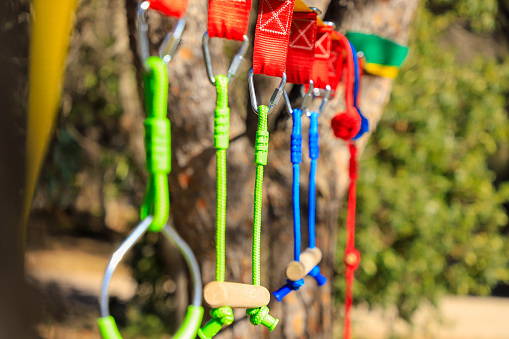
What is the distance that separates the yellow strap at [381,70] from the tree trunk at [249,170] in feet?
0.10

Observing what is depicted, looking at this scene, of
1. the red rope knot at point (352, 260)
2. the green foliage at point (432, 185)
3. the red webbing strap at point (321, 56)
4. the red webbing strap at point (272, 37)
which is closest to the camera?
the red webbing strap at point (272, 37)

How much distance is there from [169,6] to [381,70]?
3.29 feet

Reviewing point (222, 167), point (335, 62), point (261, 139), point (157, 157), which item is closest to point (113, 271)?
point (157, 157)

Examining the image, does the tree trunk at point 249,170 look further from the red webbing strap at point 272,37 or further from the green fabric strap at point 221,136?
the green fabric strap at point 221,136

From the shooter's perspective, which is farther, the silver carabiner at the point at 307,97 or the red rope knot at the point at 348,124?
the red rope knot at the point at 348,124

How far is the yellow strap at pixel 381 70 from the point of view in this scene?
5.12 feet

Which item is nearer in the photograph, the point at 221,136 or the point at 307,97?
Answer: the point at 221,136

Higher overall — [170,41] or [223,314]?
[170,41]

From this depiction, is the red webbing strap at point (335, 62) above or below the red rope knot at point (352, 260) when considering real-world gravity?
above

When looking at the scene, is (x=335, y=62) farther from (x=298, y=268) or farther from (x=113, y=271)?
(x=113, y=271)

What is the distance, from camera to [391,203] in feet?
9.66

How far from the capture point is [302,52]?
105 cm

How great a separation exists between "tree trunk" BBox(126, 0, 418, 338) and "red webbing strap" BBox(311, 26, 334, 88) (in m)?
0.24

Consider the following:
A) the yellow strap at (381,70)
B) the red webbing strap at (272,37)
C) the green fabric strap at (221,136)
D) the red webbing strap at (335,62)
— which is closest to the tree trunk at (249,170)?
the yellow strap at (381,70)
